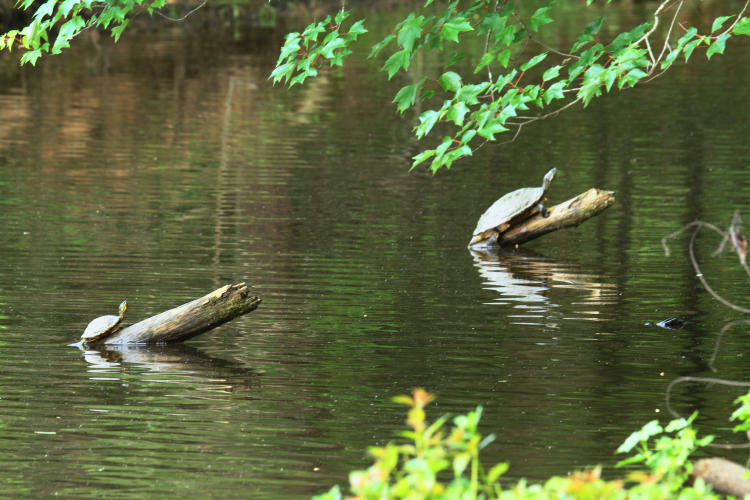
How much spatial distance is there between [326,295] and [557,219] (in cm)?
444

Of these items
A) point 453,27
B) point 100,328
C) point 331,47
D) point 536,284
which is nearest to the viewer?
point 453,27

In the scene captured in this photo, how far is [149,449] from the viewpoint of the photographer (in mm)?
8398

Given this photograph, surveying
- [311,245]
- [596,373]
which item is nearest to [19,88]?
[311,245]

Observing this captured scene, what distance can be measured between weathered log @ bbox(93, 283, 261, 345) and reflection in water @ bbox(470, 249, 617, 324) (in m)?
2.89

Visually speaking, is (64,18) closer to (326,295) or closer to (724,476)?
(326,295)

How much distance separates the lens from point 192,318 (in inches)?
446

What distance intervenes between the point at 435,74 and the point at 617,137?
13.1 metres

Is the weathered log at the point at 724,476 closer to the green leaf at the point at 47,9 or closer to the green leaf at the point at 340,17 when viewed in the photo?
the green leaf at the point at 340,17

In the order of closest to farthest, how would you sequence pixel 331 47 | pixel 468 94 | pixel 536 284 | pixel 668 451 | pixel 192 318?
pixel 668 451, pixel 468 94, pixel 331 47, pixel 192 318, pixel 536 284

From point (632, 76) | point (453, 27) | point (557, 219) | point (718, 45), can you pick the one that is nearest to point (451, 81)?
point (453, 27)

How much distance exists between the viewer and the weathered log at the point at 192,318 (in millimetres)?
11164

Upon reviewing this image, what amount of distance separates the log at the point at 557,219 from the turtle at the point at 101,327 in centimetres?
682

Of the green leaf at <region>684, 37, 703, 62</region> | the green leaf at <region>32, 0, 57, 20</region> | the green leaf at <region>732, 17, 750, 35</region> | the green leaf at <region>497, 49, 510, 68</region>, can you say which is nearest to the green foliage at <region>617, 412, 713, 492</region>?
the green leaf at <region>684, 37, 703, 62</region>

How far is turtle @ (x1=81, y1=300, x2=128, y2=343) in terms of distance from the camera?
36.8ft
